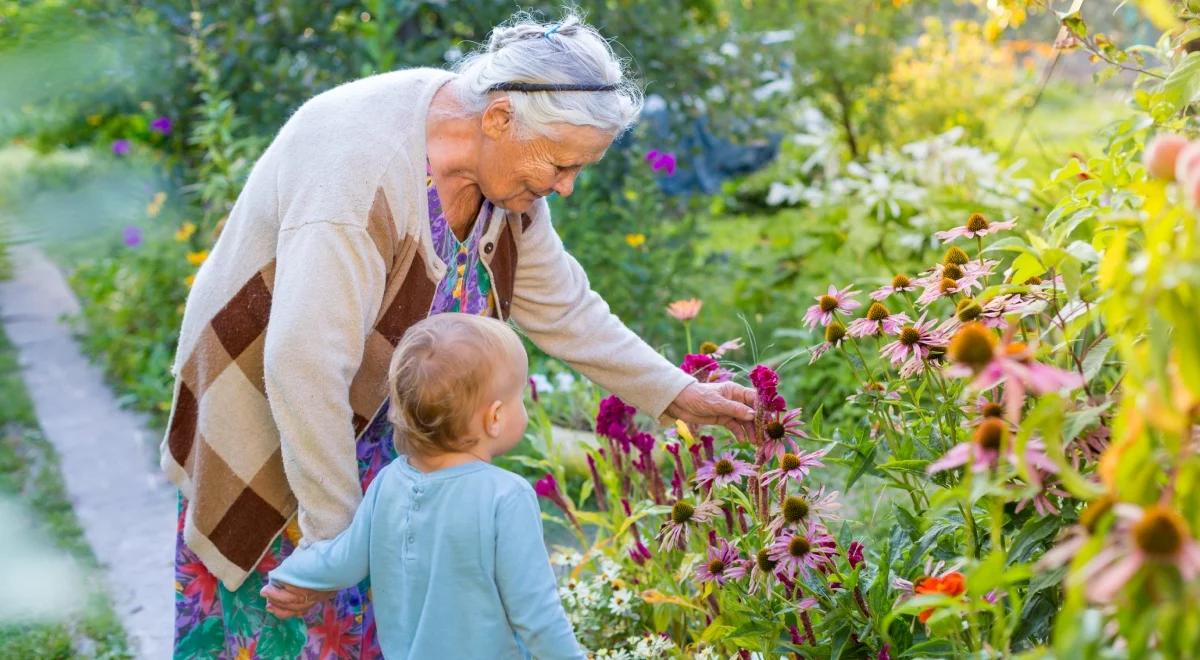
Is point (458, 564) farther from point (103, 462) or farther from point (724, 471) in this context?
point (103, 462)

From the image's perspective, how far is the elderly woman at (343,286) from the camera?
5.77ft

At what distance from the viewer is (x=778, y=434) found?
1.91 m

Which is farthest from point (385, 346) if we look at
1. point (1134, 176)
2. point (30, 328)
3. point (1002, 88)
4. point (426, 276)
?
point (1002, 88)

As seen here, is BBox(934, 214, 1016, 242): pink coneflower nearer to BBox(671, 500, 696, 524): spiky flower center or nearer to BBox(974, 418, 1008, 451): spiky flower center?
BBox(671, 500, 696, 524): spiky flower center

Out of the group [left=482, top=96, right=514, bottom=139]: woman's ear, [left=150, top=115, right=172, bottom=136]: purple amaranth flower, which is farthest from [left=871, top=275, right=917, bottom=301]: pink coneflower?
[left=150, top=115, right=172, bottom=136]: purple amaranth flower

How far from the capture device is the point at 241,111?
482 cm

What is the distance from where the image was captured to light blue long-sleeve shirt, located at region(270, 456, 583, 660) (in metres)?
1.65

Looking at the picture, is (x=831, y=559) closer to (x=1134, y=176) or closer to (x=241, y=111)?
(x=1134, y=176)

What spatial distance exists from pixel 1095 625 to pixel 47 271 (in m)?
5.92

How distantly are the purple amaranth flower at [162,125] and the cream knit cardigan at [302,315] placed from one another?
10.3 feet

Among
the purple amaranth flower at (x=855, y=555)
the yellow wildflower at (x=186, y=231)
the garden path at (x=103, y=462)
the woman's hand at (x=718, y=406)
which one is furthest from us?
the yellow wildflower at (x=186, y=231)

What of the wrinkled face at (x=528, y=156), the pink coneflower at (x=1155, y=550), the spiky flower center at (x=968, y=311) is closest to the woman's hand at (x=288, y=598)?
the wrinkled face at (x=528, y=156)

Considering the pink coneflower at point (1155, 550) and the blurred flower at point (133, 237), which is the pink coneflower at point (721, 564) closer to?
the pink coneflower at point (1155, 550)

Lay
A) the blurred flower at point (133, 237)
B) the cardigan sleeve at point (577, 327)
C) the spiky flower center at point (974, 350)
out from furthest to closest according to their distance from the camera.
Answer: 1. the blurred flower at point (133, 237)
2. the cardigan sleeve at point (577, 327)
3. the spiky flower center at point (974, 350)
